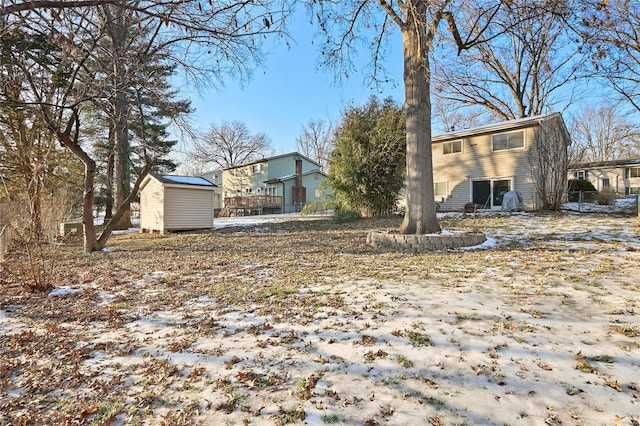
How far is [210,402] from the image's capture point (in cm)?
207

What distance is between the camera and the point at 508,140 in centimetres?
1571

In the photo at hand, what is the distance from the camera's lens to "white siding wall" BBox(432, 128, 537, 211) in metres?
14.9

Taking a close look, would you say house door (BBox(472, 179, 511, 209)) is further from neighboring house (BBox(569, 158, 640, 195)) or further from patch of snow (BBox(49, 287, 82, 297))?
patch of snow (BBox(49, 287, 82, 297))

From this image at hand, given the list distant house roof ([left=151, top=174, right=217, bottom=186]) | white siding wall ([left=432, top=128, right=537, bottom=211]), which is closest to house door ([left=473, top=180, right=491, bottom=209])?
white siding wall ([left=432, top=128, right=537, bottom=211])

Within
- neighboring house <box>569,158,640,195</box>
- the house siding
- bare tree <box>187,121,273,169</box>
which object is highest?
bare tree <box>187,121,273,169</box>

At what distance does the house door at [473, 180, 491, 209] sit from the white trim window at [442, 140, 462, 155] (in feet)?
6.69

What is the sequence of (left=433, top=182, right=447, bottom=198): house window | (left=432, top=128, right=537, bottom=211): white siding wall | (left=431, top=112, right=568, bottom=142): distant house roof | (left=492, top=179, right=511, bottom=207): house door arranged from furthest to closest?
(left=433, top=182, right=447, bottom=198): house window
(left=492, top=179, right=511, bottom=207): house door
(left=432, top=128, right=537, bottom=211): white siding wall
(left=431, top=112, right=568, bottom=142): distant house roof

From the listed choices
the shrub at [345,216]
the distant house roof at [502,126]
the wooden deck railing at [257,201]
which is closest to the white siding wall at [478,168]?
the distant house roof at [502,126]

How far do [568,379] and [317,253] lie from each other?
5.14 metres

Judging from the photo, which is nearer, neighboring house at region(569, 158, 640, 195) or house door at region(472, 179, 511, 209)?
house door at region(472, 179, 511, 209)

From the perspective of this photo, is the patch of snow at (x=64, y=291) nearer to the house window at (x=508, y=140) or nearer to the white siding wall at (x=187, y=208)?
the white siding wall at (x=187, y=208)

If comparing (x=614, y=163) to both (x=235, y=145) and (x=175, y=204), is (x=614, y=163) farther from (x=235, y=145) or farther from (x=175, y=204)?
(x=235, y=145)

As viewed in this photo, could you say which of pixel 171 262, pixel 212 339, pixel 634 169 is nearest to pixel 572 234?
pixel 212 339

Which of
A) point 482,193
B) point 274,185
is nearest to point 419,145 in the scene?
point 482,193
